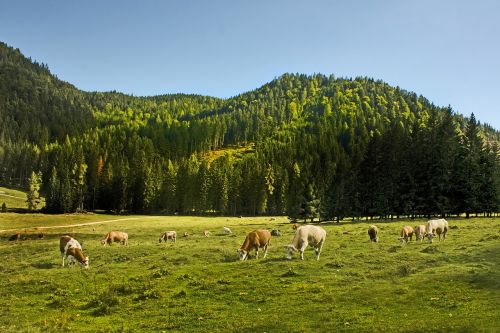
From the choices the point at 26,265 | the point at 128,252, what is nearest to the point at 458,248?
the point at 128,252

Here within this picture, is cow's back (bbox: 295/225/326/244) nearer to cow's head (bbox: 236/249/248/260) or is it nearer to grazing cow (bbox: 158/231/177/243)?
cow's head (bbox: 236/249/248/260)

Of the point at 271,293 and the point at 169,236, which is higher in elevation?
the point at 271,293

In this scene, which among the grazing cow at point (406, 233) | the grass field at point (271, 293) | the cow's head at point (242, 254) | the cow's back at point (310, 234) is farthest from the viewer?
the grazing cow at point (406, 233)

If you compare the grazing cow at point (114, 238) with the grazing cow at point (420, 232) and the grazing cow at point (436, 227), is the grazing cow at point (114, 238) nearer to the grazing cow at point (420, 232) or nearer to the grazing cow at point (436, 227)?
the grazing cow at point (420, 232)

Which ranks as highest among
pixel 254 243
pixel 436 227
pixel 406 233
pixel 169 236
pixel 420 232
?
pixel 436 227

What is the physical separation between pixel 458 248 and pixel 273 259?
556 inches

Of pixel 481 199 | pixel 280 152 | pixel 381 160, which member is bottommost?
pixel 481 199

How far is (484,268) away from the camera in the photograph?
74.5 feet

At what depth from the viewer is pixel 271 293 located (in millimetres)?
20828

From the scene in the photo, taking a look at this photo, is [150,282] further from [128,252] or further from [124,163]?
[124,163]

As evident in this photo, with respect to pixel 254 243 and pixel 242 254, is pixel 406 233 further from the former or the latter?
pixel 242 254

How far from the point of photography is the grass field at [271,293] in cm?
1662

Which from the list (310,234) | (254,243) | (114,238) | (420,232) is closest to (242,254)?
(254,243)

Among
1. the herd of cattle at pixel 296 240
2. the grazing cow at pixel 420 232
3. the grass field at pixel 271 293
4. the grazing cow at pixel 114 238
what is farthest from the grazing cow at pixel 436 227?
the grazing cow at pixel 114 238
